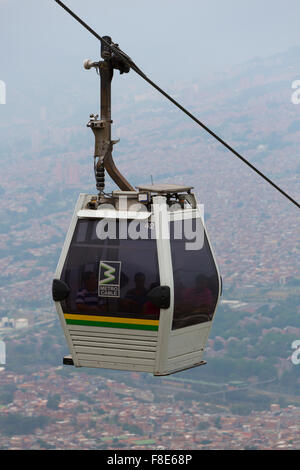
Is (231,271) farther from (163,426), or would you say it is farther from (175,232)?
(175,232)

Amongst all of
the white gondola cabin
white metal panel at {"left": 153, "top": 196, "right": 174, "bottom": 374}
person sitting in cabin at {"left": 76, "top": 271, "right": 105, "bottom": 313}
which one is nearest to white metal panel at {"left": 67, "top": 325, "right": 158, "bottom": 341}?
the white gondola cabin

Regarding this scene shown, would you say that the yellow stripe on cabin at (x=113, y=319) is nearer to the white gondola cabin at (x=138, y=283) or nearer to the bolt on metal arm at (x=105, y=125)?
the white gondola cabin at (x=138, y=283)

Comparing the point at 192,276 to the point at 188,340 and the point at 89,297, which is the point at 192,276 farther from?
the point at 89,297

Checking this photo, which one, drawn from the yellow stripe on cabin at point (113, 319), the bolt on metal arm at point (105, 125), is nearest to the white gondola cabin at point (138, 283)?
the yellow stripe on cabin at point (113, 319)

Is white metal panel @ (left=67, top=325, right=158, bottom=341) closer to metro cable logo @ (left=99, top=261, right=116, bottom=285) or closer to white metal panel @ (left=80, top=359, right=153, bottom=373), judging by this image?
white metal panel @ (left=80, top=359, right=153, bottom=373)

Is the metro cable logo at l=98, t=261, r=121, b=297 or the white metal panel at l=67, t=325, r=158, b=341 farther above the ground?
the metro cable logo at l=98, t=261, r=121, b=297

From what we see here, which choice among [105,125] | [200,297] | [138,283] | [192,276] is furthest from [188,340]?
[105,125]

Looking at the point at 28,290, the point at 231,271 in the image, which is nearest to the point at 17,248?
the point at 28,290
